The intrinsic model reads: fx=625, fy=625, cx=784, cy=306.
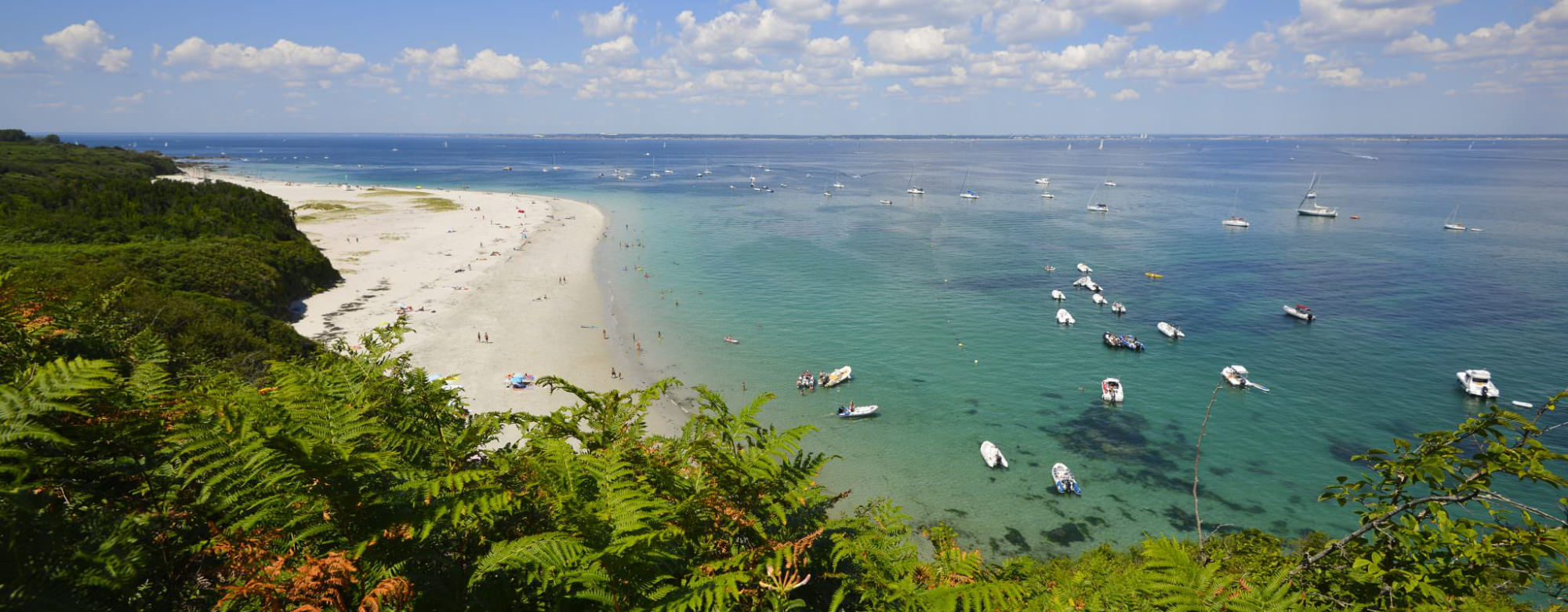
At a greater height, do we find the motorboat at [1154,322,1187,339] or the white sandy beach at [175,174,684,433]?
the white sandy beach at [175,174,684,433]

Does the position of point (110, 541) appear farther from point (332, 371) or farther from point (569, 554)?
point (332, 371)

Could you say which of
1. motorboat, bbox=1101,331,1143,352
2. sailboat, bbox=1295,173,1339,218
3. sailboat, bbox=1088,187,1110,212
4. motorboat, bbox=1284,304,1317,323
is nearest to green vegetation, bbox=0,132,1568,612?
motorboat, bbox=1101,331,1143,352

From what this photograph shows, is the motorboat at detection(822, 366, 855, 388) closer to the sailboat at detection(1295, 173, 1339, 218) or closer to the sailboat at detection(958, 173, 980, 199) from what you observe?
the sailboat at detection(958, 173, 980, 199)

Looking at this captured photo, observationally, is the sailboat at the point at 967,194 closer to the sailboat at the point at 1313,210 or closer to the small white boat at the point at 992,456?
the sailboat at the point at 1313,210

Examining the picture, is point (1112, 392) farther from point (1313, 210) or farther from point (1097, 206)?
point (1313, 210)

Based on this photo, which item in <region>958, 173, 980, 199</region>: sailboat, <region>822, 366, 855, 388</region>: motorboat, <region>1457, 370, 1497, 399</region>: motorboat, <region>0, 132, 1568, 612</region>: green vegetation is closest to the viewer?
<region>0, 132, 1568, 612</region>: green vegetation
